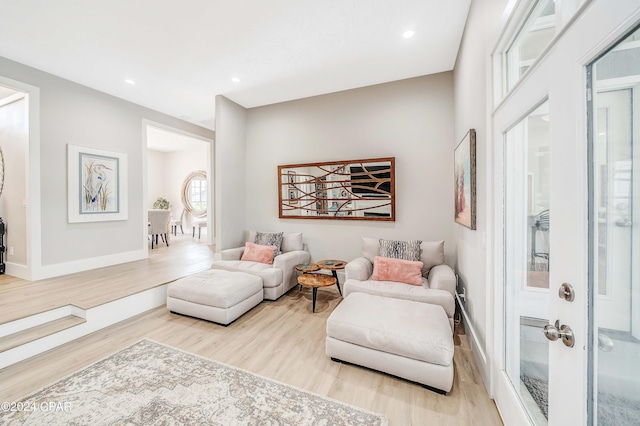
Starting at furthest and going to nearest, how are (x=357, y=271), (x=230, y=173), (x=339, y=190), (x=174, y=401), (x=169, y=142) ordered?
(x=169, y=142) → (x=230, y=173) → (x=339, y=190) → (x=357, y=271) → (x=174, y=401)

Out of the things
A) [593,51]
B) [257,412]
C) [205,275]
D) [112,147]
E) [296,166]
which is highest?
[112,147]

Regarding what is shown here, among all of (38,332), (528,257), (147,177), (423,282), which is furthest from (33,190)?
(528,257)

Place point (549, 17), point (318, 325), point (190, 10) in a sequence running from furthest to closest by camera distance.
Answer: point (318, 325) → point (190, 10) → point (549, 17)

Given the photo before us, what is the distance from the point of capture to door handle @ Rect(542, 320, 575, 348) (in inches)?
34.9

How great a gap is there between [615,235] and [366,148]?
10.7 feet

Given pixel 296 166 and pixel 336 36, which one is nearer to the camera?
pixel 336 36

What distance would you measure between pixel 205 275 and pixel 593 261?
11.2ft

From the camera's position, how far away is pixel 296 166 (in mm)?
4234

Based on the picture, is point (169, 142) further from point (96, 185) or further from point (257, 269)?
point (257, 269)

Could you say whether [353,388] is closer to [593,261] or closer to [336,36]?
[593,261]

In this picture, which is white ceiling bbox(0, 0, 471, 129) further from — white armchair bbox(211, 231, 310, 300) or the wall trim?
white armchair bbox(211, 231, 310, 300)

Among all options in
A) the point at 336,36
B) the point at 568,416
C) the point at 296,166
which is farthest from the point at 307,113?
the point at 568,416

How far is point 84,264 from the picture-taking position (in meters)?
3.92

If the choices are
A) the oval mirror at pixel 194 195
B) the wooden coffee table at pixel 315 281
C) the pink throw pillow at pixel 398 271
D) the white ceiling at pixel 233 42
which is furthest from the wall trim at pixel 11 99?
the pink throw pillow at pixel 398 271
